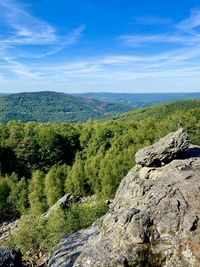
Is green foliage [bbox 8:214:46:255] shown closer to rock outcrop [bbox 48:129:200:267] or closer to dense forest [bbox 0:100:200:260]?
A: dense forest [bbox 0:100:200:260]

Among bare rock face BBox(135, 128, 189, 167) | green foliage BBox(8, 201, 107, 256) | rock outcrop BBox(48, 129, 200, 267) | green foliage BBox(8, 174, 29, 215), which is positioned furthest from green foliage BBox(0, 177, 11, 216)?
bare rock face BBox(135, 128, 189, 167)

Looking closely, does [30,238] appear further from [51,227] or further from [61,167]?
[61,167]

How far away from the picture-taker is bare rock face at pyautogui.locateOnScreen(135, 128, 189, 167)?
41.4 metres

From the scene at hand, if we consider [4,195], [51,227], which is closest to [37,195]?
[4,195]

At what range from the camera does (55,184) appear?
307 ft

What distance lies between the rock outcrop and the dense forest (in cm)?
2303

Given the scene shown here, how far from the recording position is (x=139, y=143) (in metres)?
105

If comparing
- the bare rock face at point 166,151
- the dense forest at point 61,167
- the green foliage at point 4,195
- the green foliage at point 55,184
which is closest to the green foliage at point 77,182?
the dense forest at point 61,167

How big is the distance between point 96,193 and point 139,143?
962 inches

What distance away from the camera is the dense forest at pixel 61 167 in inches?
2427

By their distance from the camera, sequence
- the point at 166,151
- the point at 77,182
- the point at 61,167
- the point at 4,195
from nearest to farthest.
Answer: the point at 166,151, the point at 77,182, the point at 4,195, the point at 61,167

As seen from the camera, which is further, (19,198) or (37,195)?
(19,198)

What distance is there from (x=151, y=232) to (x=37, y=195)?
66.5 meters

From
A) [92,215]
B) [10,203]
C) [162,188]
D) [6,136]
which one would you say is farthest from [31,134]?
[162,188]
